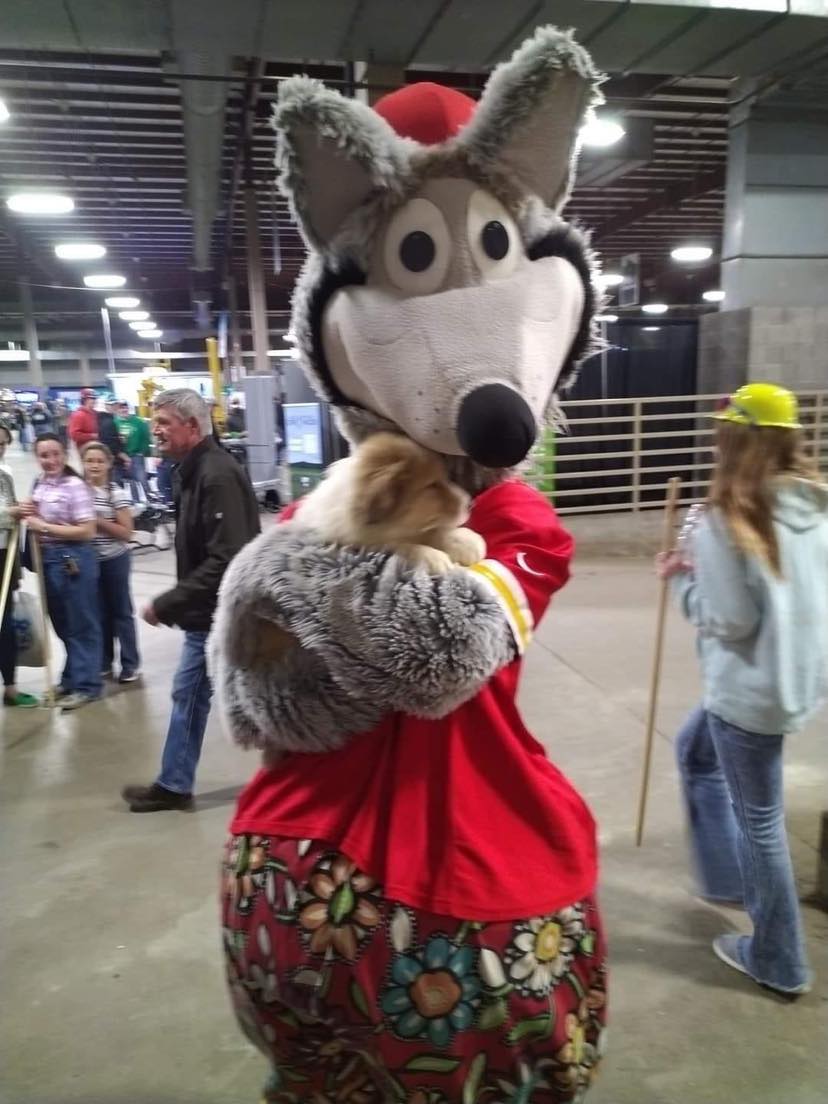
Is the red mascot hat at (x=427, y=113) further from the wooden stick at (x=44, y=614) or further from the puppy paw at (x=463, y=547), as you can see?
the wooden stick at (x=44, y=614)

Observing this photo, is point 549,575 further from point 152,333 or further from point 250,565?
point 152,333

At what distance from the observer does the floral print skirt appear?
888 mm

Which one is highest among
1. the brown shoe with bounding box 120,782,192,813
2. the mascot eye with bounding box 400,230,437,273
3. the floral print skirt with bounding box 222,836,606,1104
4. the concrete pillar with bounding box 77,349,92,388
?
the concrete pillar with bounding box 77,349,92,388

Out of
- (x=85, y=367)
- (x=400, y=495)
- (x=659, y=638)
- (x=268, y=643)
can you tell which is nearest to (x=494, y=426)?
(x=400, y=495)

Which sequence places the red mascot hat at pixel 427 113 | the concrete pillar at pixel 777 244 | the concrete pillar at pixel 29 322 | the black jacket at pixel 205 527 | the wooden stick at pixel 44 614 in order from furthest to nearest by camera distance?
1. the concrete pillar at pixel 29 322
2. the concrete pillar at pixel 777 244
3. the wooden stick at pixel 44 614
4. the black jacket at pixel 205 527
5. the red mascot hat at pixel 427 113

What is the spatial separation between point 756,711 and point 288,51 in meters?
4.64

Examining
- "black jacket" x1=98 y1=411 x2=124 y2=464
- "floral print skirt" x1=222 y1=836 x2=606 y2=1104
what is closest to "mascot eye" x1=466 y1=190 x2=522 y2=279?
"floral print skirt" x1=222 y1=836 x2=606 y2=1104

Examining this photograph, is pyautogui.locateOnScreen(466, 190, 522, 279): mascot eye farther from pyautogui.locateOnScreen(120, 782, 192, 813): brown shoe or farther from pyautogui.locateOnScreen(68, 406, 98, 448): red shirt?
pyautogui.locateOnScreen(68, 406, 98, 448): red shirt

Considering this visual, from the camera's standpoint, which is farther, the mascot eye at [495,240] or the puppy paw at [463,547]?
the mascot eye at [495,240]

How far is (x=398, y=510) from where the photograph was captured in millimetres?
896

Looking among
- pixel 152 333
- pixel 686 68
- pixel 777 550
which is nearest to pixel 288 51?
pixel 686 68

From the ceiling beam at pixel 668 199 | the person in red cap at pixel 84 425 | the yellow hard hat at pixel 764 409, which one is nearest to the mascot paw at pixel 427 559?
the yellow hard hat at pixel 764 409

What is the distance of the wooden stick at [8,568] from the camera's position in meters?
4.16

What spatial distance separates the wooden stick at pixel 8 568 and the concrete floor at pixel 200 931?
0.60 metres
